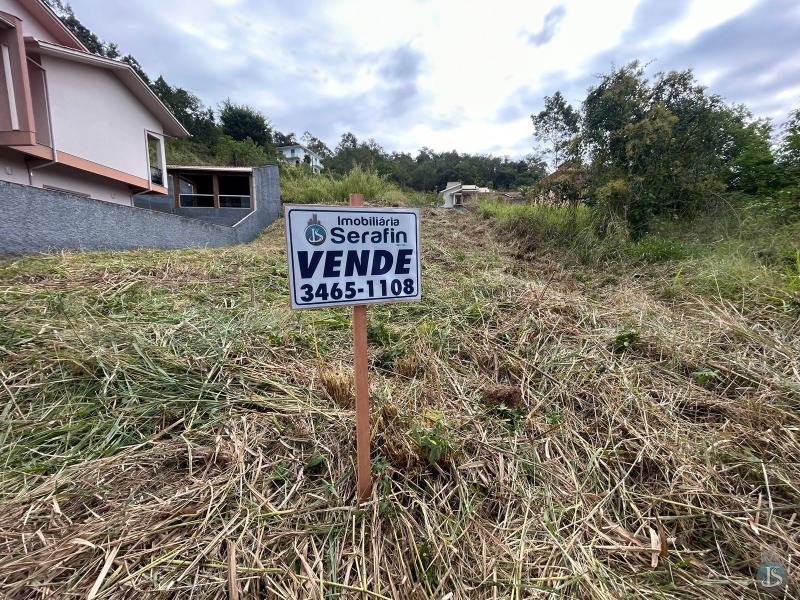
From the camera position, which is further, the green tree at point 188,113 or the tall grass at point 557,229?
the green tree at point 188,113

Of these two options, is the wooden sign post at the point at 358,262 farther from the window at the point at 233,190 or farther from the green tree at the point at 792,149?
the window at the point at 233,190

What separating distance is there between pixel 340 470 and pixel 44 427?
112cm

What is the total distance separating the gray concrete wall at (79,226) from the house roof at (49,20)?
18.0 ft

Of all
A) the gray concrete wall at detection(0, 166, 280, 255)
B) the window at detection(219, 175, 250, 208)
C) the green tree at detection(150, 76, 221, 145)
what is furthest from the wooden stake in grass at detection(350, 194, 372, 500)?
the green tree at detection(150, 76, 221, 145)

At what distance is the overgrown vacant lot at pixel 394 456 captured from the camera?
2.89 ft

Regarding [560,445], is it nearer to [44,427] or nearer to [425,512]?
[425,512]

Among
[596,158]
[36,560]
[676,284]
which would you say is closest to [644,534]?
[36,560]

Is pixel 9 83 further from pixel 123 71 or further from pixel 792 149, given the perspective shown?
pixel 792 149

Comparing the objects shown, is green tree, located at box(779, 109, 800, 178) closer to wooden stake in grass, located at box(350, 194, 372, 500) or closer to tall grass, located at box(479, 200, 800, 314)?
tall grass, located at box(479, 200, 800, 314)

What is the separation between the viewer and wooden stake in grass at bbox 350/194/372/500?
1013 millimetres

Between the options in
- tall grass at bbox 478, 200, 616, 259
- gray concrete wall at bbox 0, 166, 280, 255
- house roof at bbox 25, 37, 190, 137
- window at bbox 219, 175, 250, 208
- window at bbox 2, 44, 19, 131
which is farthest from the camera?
window at bbox 219, 175, 250, 208

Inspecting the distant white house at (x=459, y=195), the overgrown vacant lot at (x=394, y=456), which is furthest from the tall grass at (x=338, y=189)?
the overgrown vacant lot at (x=394, y=456)

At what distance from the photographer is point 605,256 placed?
3.96 metres

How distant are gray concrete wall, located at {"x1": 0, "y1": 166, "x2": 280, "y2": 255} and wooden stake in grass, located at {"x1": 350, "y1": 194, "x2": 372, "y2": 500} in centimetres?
494
